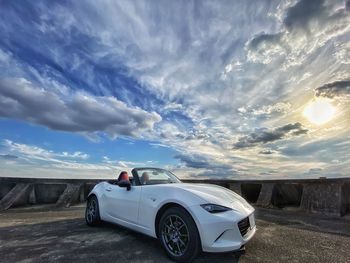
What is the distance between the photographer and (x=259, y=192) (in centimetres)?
939

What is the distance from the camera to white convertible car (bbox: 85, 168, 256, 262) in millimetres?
3193

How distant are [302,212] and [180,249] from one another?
517 centimetres

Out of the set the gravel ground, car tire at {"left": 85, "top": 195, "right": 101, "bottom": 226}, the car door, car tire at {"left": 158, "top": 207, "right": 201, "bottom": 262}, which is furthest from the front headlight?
car tire at {"left": 85, "top": 195, "right": 101, "bottom": 226}

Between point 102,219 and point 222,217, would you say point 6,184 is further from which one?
point 222,217

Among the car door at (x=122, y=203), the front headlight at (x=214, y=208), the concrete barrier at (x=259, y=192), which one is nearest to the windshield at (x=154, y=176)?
the car door at (x=122, y=203)

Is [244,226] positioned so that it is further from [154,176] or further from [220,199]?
[154,176]

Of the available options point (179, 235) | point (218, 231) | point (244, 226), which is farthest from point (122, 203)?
point (244, 226)

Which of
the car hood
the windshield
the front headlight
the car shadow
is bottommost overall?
the car shadow

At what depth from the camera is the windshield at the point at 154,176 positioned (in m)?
4.70

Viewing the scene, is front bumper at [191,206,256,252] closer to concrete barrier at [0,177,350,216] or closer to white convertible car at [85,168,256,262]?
white convertible car at [85,168,256,262]

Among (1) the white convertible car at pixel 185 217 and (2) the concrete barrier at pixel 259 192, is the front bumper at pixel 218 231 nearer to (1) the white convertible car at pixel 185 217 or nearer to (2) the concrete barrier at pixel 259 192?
(1) the white convertible car at pixel 185 217

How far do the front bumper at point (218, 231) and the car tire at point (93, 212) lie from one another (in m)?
2.87

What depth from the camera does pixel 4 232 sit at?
5.27m

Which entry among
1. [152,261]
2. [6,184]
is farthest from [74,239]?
[6,184]
